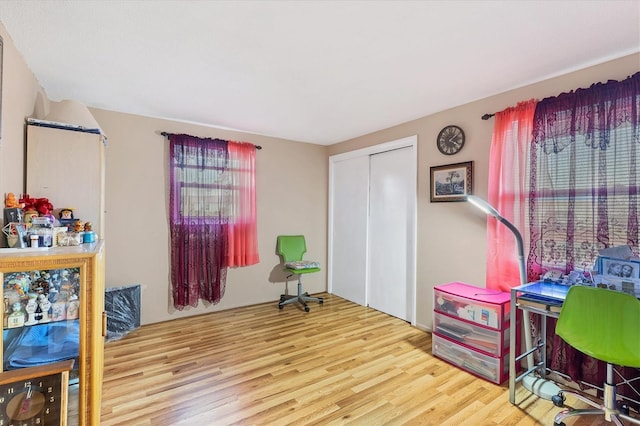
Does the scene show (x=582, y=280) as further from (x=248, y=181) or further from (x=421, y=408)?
(x=248, y=181)

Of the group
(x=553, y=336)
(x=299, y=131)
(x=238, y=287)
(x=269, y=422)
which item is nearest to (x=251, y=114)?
(x=299, y=131)

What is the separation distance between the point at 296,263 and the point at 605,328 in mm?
3228

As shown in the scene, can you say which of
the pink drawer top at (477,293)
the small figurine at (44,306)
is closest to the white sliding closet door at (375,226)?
the pink drawer top at (477,293)

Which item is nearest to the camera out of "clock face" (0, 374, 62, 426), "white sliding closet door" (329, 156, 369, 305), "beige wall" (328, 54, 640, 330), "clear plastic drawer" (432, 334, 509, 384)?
"clock face" (0, 374, 62, 426)

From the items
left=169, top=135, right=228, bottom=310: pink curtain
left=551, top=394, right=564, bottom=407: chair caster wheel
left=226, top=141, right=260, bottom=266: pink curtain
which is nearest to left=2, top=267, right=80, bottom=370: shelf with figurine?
left=169, top=135, right=228, bottom=310: pink curtain

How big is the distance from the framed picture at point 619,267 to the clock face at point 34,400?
3.17m

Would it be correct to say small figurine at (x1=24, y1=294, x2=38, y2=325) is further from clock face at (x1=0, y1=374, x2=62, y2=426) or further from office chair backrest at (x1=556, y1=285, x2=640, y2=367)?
office chair backrest at (x1=556, y1=285, x2=640, y2=367)

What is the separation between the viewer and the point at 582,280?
2.12 m

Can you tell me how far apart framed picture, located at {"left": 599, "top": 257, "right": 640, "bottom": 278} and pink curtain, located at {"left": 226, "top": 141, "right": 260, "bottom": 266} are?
3.56 metres

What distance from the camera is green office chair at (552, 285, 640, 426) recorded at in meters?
1.55

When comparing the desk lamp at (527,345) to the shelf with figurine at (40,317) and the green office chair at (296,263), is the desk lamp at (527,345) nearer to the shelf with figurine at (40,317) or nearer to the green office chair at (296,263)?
the green office chair at (296,263)

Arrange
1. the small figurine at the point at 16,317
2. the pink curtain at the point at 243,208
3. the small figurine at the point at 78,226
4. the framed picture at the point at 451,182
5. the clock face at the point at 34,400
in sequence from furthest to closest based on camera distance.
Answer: the pink curtain at the point at 243,208, the framed picture at the point at 451,182, the small figurine at the point at 78,226, the small figurine at the point at 16,317, the clock face at the point at 34,400

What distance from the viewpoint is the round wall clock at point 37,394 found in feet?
4.08

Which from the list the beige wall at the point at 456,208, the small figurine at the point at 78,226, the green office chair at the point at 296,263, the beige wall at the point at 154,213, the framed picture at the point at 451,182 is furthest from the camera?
the green office chair at the point at 296,263
